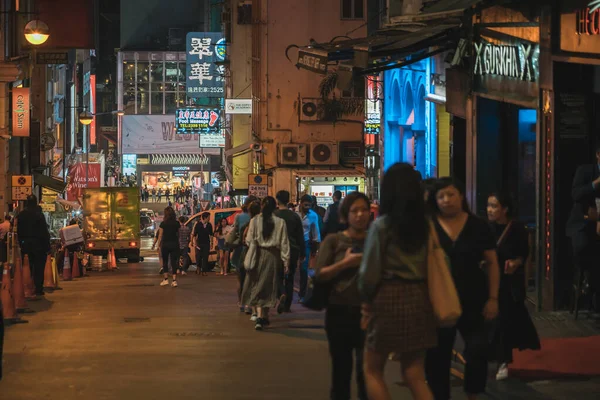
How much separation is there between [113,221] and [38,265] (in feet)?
62.9

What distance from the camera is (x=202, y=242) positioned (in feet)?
101

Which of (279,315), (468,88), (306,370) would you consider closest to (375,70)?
(468,88)

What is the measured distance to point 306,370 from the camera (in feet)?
37.7

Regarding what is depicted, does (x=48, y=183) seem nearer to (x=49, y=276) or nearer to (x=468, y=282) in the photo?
(x=49, y=276)

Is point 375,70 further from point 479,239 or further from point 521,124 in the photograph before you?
point 479,239

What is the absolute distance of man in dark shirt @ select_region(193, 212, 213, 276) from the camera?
101ft

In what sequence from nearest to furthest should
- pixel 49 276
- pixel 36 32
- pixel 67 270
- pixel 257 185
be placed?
1. pixel 49 276
2. pixel 36 32
3. pixel 67 270
4. pixel 257 185

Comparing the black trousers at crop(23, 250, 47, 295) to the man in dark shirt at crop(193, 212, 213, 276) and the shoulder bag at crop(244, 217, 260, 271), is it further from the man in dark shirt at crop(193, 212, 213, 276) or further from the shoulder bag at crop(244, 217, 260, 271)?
the man in dark shirt at crop(193, 212, 213, 276)

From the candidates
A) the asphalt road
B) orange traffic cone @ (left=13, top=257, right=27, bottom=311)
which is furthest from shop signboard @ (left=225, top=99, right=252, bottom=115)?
orange traffic cone @ (left=13, top=257, right=27, bottom=311)

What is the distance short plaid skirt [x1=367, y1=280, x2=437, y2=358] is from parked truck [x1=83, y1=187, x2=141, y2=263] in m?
33.1

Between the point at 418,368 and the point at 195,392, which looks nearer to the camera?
the point at 418,368

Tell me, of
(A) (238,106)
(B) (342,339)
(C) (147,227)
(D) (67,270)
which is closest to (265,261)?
(B) (342,339)

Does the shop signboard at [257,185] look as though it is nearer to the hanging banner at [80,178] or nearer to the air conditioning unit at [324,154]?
the air conditioning unit at [324,154]

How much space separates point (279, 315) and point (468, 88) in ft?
16.6
